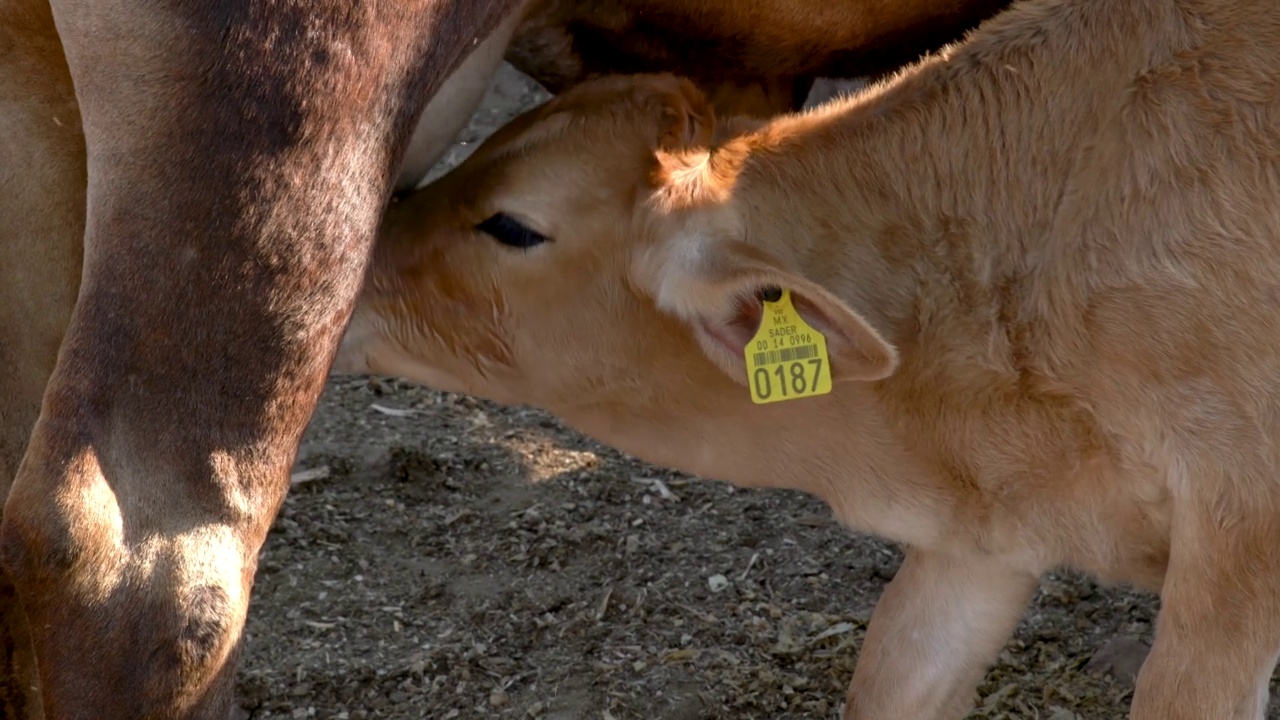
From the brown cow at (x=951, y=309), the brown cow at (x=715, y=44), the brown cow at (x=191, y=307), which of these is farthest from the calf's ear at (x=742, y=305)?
the brown cow at (x=715, y=44)

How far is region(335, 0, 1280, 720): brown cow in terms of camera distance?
3951 mm

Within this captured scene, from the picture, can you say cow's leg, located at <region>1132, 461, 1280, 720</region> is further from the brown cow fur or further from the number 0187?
the brown cow fur

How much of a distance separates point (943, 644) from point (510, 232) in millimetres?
1640

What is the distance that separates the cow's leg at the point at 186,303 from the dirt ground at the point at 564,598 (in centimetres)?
159

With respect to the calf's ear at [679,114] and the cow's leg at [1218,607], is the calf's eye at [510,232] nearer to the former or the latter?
the calf's ear at [679,114]

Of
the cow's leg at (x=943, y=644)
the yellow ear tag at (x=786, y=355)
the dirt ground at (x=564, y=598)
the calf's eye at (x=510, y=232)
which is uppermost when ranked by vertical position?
the yellow ear tag at (x=786, y=355)

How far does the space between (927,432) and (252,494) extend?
5.68 ft

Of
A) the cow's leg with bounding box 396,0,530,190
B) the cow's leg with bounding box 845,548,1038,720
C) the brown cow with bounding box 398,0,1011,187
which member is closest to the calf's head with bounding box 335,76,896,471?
the cow's leg with bounding box 396,0,530,190

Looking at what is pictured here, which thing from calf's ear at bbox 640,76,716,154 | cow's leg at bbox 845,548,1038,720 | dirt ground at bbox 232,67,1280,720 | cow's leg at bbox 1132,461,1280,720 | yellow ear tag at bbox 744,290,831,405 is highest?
calf's ear at bbox 640,76,716,154

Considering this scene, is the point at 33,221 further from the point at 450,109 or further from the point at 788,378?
the point at 788,378

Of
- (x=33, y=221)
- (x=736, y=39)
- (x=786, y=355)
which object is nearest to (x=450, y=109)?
(x=736, y=39)

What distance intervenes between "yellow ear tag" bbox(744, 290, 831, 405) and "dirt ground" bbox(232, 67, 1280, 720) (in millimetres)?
1454

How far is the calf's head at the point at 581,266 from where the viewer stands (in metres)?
4.27

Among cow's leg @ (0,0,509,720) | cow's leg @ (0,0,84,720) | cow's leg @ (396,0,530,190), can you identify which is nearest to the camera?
cow's leg @ (0,0,509,720)
